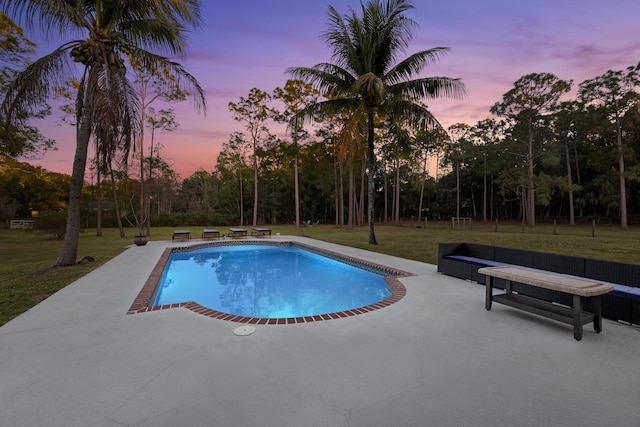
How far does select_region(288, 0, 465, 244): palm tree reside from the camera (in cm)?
976

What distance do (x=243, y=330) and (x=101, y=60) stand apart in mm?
7664

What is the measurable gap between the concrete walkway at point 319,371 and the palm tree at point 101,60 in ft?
14.9

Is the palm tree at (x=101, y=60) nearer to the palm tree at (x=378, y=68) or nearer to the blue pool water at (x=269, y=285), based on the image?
the blue pool water at (x=269, y=285)

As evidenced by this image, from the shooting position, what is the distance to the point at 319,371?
2496 mm

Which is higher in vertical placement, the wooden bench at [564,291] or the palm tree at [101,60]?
the palm tree at [101,60]

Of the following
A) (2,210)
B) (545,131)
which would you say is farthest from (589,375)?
(2,210)

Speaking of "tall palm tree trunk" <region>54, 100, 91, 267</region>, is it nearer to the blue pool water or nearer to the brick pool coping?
the brick pool coping

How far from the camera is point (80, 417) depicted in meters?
1.92

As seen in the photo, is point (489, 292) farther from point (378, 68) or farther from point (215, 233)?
point (215, 233)

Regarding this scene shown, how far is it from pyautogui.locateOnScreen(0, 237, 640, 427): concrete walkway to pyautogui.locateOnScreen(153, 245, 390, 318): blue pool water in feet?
4.76

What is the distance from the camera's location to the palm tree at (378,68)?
976 centimetres

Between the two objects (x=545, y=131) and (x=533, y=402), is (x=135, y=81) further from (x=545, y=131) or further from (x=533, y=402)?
(x=545, y=131)

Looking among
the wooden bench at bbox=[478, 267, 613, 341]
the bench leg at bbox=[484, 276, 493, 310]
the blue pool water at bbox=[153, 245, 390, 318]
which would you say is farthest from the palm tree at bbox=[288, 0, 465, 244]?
the wooden bench at bbox=[478, 267, 613, 341]

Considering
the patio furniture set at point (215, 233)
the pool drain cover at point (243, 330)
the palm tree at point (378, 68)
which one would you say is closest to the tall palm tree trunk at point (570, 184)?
the palm tree at point (378, 68)
